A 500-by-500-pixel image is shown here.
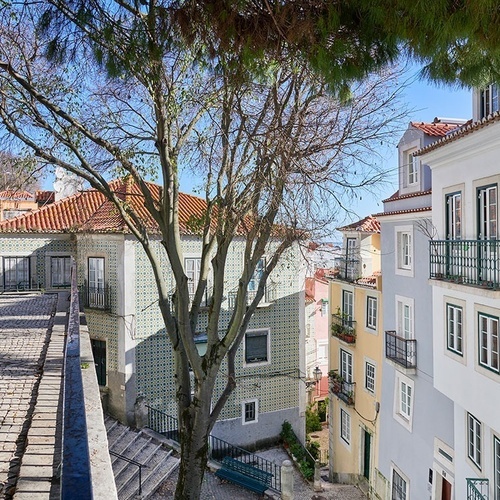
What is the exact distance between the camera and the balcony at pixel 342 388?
16575 millimetres

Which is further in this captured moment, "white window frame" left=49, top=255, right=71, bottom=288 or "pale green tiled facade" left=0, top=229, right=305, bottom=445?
"white window frame" left=49, top=255, right=71, bottom=288

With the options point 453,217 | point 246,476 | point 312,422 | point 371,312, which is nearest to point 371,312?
point 371,312

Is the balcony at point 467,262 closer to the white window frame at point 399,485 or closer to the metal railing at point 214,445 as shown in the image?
the white window frame at point 399,485

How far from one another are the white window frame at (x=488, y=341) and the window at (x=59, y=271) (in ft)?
46.4

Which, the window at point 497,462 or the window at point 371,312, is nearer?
the window at point 497,462

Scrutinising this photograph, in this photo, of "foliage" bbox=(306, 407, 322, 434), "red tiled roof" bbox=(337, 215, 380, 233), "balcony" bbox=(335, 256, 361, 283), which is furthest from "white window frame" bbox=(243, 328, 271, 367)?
"foliage" bbox=(306, 407, 322, 434)

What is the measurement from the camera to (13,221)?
54.3ft

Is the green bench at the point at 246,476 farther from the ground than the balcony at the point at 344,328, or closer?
closer

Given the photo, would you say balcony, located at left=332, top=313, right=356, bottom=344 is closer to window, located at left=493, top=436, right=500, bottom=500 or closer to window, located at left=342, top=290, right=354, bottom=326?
window, located at left=342, top=290, right=354, bottom=326

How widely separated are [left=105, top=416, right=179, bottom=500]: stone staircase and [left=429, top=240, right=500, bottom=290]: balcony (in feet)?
27.0

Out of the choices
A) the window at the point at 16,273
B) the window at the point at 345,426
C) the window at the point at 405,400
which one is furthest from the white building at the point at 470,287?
the window at the point at 16,273

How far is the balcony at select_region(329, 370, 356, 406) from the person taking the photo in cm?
1658

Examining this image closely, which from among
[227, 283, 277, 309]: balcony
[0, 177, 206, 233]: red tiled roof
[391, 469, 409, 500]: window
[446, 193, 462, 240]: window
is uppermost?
[0, 177, 206, 233]: red tiled roof

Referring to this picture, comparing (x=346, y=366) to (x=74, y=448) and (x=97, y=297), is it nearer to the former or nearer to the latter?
(x=97, y=297)
